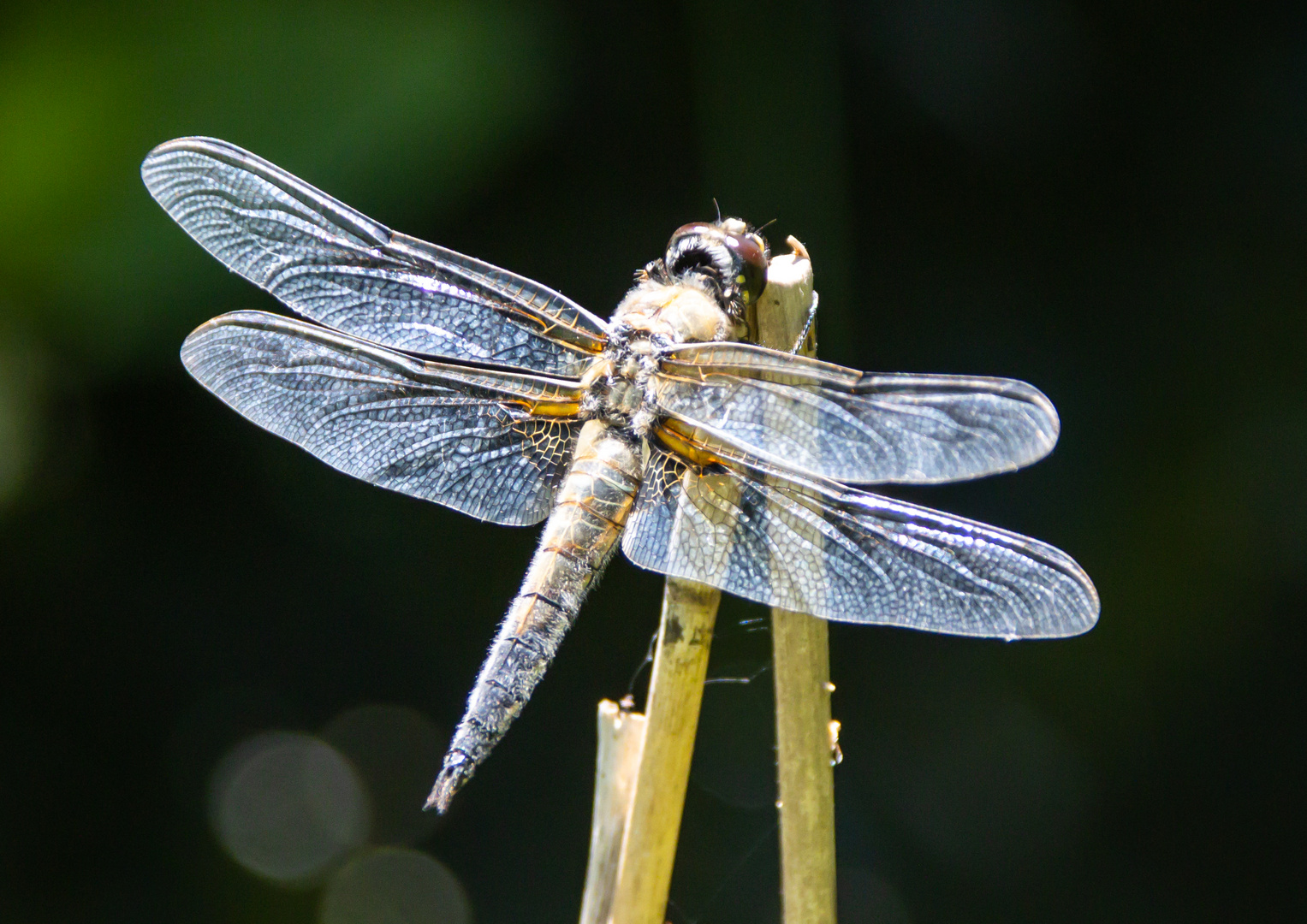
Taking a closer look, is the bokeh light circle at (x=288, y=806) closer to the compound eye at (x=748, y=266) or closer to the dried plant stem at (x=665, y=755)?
the dried plant stem at (x=665, y=755)

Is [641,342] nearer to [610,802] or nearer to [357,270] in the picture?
[357,270]

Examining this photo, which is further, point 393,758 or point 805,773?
point 393,758

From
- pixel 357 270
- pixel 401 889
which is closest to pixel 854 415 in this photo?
pixel 357 270

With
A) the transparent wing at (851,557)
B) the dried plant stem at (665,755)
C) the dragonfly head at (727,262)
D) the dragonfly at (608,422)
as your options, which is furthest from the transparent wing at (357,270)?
the dried plant stem at (665,755)

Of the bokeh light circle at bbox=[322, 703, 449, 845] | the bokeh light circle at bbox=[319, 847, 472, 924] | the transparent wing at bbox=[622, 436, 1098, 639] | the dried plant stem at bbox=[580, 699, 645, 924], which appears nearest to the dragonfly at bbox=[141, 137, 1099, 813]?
the transparent wing at bbox=[622, 436, 1098, 639]

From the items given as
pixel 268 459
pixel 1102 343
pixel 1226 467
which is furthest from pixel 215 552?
pixel 1226 467

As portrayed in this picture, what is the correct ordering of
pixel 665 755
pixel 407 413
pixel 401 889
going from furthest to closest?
pixel 401 889 → pixel 407 413 → pixel 665 755

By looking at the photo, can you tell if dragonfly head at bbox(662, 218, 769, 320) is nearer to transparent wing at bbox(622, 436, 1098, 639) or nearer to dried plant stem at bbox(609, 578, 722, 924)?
transparent wing at bbox(622, 436, 1098, 639)
